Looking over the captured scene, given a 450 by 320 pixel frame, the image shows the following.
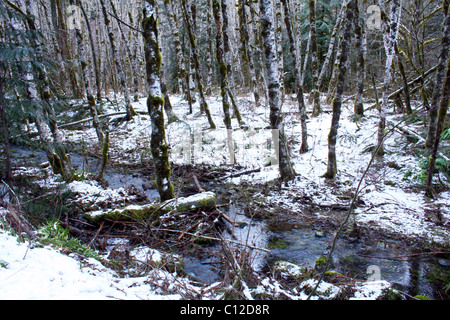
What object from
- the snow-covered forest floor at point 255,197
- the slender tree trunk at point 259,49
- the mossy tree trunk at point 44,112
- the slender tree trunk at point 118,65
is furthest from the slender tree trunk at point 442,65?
the slender tree trunk at point 118,65

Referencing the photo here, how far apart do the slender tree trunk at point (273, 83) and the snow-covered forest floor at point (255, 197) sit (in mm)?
572

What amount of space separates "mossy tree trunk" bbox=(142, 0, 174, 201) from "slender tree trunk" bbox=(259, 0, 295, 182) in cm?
304

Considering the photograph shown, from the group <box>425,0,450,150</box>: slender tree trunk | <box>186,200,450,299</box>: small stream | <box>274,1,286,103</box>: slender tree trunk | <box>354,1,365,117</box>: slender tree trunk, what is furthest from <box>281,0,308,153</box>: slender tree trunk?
<box>186,200,450,299</box>: small stream

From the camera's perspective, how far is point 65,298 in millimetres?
2641

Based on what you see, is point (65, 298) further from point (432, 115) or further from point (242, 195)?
point (432, 115)

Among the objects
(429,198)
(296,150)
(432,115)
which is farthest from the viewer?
(296,150)

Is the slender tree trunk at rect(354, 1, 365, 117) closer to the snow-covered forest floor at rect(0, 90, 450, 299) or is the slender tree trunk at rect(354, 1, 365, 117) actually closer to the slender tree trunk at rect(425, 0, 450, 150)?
the snow-covered forest floor at rect(0, 90, 450, 299)

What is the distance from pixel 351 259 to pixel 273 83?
191 inches

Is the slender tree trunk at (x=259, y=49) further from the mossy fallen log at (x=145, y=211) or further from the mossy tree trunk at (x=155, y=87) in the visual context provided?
the mossy fallen log at (x=145, y=211)

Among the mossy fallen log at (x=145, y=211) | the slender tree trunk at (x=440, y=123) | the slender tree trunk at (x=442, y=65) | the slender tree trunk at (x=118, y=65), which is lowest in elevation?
the mossy fallen log at (x=145, y=211)

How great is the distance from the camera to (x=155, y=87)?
5.76 meters

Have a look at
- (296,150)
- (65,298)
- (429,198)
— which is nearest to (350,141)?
(296,150)

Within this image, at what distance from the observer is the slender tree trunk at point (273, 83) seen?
711 cm
